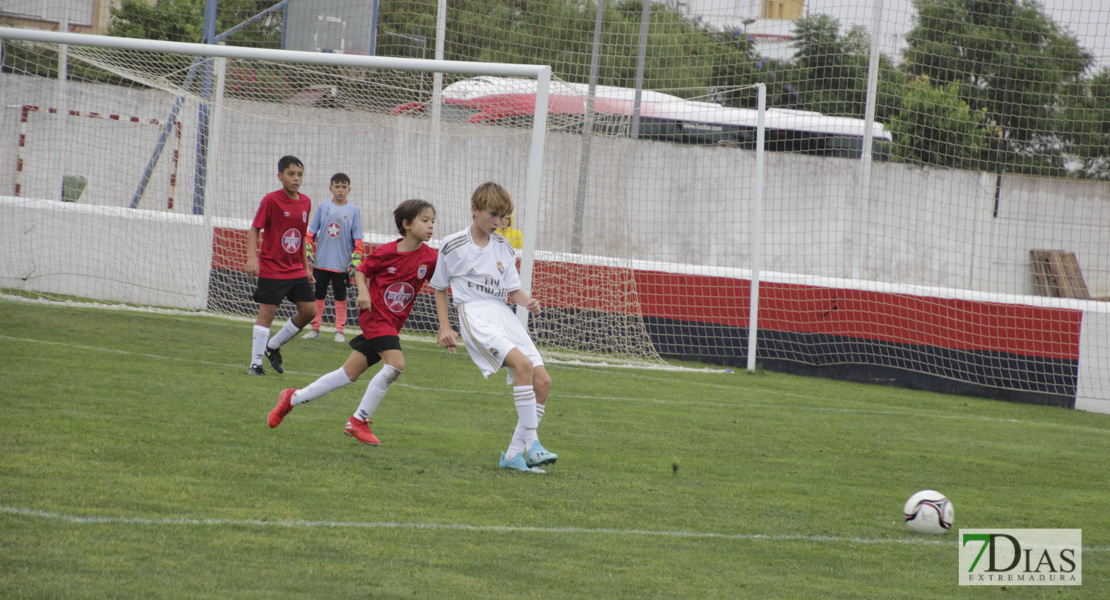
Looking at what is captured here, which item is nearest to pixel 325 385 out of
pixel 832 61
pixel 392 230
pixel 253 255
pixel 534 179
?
pixel 253 255

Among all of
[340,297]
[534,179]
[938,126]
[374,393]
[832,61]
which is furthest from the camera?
[832,61]

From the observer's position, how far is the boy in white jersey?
594cm

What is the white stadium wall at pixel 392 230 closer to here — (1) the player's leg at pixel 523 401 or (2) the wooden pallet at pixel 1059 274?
(2) the wooden pallet at pixel 1059 274

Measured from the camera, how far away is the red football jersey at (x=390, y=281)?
6355mm

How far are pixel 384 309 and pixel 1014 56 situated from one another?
11.0 m

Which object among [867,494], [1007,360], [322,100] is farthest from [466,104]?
[867,494]

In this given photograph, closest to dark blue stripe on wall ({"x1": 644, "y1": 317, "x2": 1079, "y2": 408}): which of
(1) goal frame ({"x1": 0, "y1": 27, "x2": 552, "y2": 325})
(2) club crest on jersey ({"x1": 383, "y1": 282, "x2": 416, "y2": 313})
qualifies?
(1) goal frame ({"x1": 0, "y1": 27, "x2": 552, "y2": 325})

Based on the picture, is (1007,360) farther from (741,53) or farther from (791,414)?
(741,53)

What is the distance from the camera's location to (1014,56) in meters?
13.9

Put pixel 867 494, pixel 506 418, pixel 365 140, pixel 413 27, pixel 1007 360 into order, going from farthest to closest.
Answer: pixel 413 27
pixel 365 140
pixel 1007 360
pixel 506 418
pixel 867 494

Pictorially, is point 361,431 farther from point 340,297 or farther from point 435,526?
point 340,297

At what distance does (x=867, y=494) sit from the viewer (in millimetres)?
5930

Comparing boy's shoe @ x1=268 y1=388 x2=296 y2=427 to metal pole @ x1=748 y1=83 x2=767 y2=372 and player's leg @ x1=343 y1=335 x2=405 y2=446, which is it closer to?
player's leg @ x1=343 y1=335 x2=405 y2=446

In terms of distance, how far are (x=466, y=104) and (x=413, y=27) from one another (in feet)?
10.9
